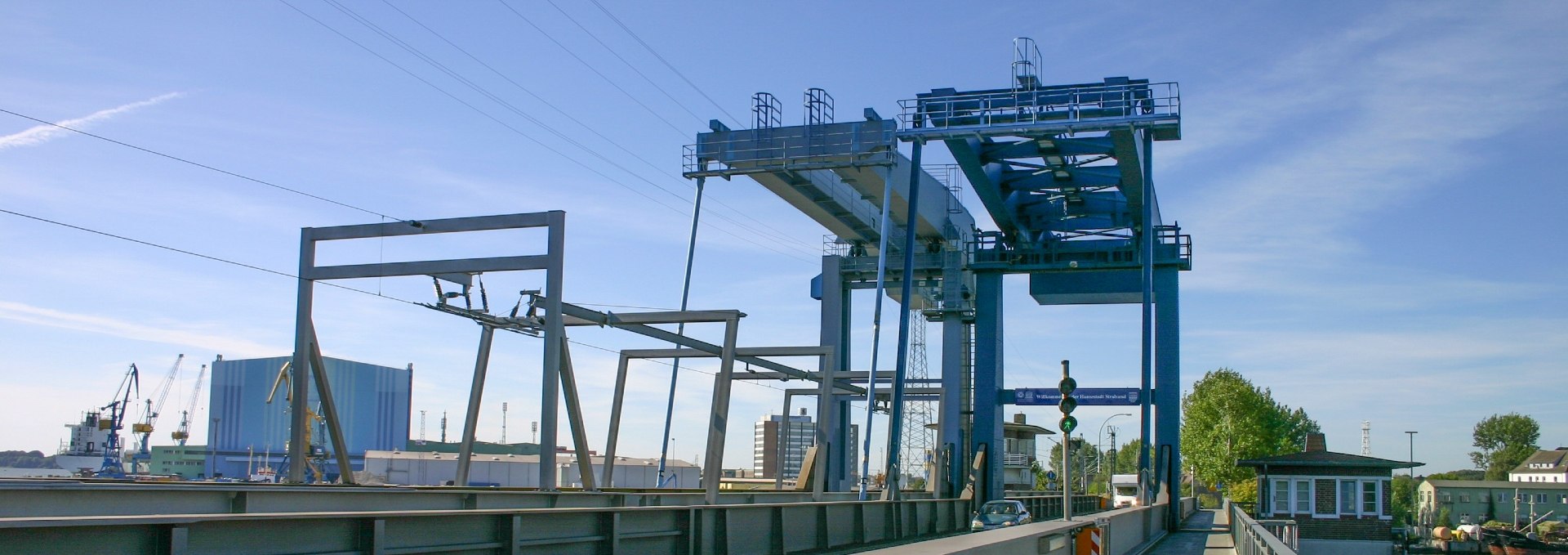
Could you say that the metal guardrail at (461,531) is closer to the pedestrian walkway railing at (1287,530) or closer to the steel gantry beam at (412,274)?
the steel gantry beam at (412,274)

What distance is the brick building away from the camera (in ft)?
150

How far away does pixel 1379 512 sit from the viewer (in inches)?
1829

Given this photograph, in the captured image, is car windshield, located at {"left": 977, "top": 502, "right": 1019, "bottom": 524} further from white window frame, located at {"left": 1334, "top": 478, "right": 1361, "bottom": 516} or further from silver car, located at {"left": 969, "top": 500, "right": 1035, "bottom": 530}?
white window frame, located at {"left": 1334, "top": 478, "right": 1361, "bottom": 516}

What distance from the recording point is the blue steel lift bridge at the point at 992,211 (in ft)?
129

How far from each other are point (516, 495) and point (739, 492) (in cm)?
1396

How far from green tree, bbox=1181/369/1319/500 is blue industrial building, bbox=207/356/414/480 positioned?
100852mm

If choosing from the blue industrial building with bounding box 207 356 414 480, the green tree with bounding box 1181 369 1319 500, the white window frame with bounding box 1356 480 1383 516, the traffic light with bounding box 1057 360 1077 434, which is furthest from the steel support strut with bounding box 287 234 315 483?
the blue industrial building with bounding box 207 356 414 480

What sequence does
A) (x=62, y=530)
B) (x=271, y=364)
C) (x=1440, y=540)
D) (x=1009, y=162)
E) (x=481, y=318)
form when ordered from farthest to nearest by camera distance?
(x=271, y=364), (x=1440, y=540), (x=1009, y=162), (x=481, y=318), (x=62, y=530)

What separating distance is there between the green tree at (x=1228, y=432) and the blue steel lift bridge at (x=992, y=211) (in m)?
53.9

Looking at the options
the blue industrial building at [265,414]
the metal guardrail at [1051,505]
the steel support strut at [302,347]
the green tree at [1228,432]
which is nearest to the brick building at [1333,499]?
the metal guardrail at [1051,505]

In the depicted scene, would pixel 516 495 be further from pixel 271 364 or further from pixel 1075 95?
pixel 271 364

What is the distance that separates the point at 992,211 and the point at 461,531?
3369 cm

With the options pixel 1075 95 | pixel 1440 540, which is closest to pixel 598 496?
pixel 1075 95

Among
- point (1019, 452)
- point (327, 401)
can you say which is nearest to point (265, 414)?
point (1019, 452)
